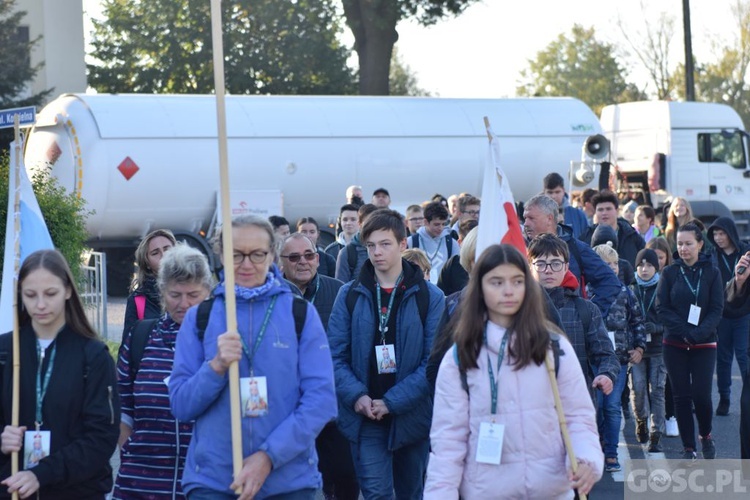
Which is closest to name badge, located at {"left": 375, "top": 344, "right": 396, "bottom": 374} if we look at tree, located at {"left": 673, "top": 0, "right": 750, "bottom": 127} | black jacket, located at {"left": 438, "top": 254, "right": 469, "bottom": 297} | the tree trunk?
black jacket, located at {"left": 438, "top": 254, "right": 469, "bottom": 297}

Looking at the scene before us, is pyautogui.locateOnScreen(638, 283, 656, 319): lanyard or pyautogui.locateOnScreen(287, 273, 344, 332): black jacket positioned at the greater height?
pyautogui.locateOnScreen(287, 273, 344, 332): black jacket

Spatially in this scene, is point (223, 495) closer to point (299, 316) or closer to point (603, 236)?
point (299, 316)

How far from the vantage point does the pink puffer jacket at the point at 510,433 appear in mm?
4504

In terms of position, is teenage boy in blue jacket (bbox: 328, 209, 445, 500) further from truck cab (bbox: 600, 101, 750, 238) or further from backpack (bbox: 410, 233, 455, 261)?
truck cab (bbox: 600, 101, 750, 238)

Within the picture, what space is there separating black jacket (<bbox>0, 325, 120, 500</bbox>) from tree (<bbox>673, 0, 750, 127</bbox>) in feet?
165

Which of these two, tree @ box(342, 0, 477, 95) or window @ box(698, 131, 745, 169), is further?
tree @ box(342, 0, 477, 95)

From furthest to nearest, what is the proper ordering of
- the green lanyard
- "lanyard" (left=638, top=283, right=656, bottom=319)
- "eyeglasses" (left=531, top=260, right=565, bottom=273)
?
"lanyard" (left=638, top=283, right=656, bottom=319), "eyeglasses" (left=531, top=260, right=565, bottom=273), the green lanyard

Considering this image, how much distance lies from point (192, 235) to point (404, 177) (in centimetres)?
445

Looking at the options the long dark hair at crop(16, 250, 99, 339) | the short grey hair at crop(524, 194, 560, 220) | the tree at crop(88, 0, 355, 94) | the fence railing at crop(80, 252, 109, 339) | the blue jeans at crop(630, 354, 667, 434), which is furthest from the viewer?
the tree at crop(88, 0, 355, 94)

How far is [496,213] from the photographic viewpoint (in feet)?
19.0

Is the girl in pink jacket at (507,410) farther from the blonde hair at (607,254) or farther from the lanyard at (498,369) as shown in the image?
the blonde hair at (607,254)

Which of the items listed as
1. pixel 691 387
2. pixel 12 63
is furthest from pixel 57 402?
pixel 12 63

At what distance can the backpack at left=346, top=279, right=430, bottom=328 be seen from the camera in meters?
6.34

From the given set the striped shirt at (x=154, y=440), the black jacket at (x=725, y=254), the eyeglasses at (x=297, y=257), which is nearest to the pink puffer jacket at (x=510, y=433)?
the striped shirt at (x=154, y=440)
